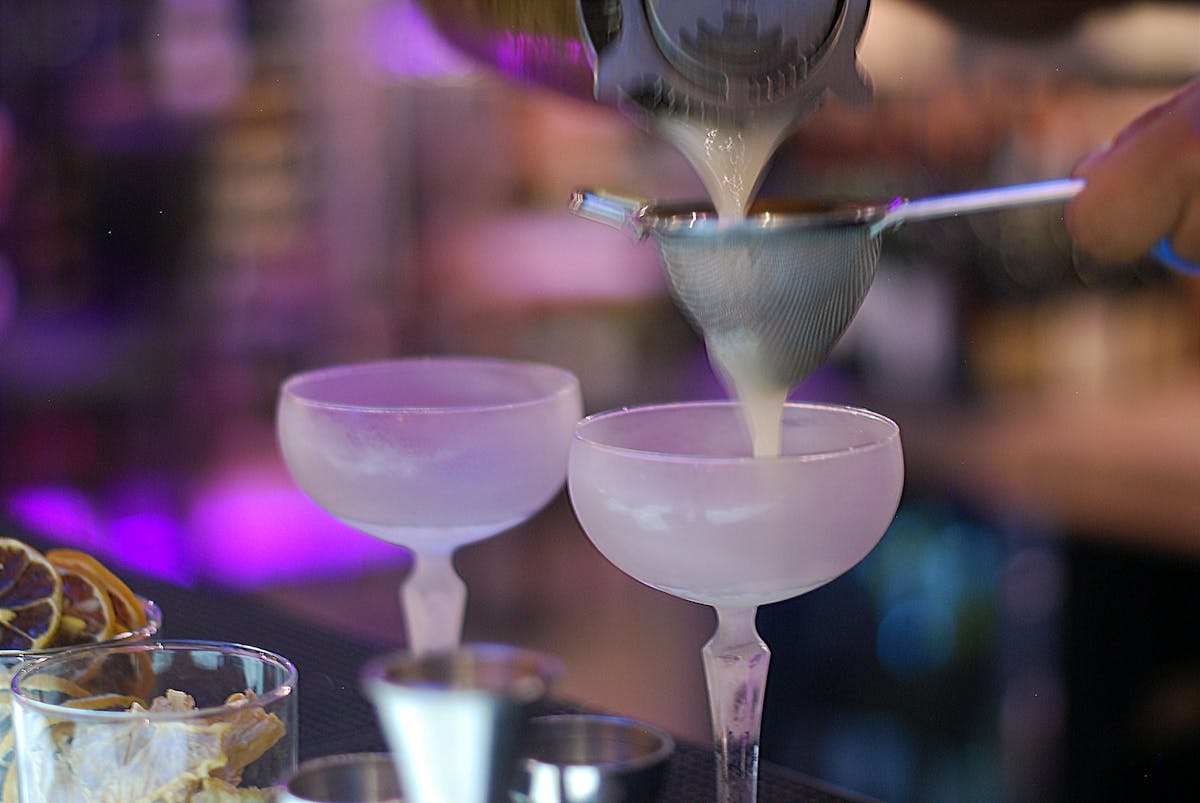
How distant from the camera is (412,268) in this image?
398 cm

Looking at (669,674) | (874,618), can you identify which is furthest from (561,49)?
(669,674)

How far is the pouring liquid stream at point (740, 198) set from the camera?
0.84m

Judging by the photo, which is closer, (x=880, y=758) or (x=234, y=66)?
(x=880, y=758)

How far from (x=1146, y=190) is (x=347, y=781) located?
635 millimetres

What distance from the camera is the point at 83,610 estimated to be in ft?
2.77

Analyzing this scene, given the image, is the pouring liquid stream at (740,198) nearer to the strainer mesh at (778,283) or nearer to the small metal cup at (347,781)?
the strainer mesh at (778,283)

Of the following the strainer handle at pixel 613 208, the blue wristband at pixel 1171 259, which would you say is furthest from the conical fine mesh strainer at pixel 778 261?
the blue wristband at pixel 1171 259

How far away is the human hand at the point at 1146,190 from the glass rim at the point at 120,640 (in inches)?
24.3

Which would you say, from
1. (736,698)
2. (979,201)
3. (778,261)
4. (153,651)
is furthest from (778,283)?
(153,651)

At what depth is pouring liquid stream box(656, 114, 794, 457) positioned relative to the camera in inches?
33.0

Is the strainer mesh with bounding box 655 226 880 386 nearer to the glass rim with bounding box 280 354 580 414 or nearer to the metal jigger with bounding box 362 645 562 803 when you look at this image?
the glass rim with bounding box 280 354 580 414

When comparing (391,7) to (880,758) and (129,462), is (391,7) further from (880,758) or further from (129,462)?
(880,758)

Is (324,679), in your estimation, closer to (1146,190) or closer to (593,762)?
(593,762)

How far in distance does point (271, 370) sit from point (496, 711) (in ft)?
11.4
